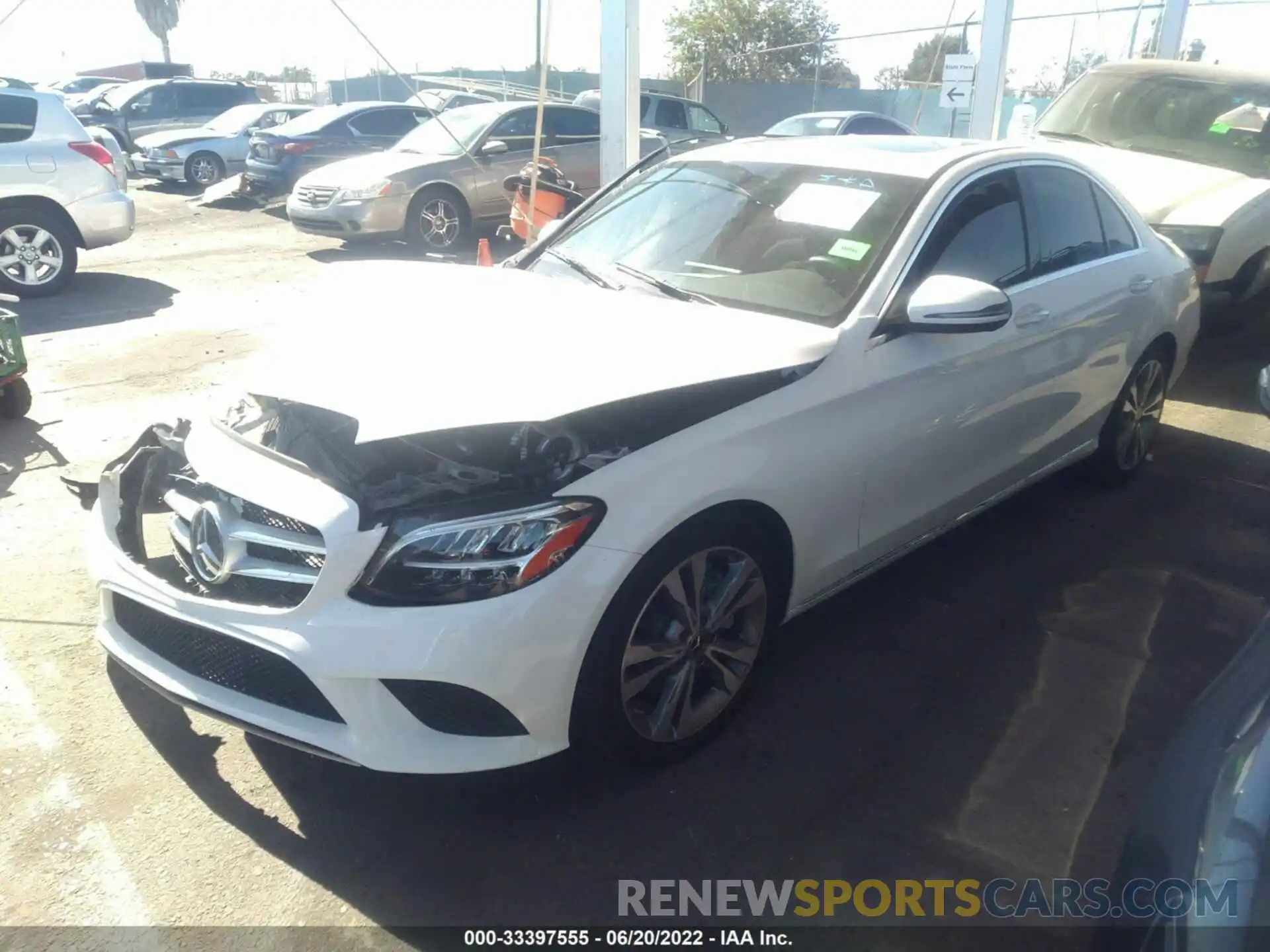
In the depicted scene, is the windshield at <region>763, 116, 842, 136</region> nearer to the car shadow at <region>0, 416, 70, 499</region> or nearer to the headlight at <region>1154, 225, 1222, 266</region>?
the headlight at <region>1154, 225, 1222, 266</region>

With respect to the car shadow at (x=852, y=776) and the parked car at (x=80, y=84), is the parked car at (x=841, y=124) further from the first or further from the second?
the parked car at (x=80, y=84)

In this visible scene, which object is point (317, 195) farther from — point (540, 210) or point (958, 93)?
point (958, 93)

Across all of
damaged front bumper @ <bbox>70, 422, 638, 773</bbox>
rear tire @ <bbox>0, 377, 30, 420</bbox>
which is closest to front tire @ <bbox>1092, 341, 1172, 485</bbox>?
damaged front bumper @ <bbox>70, 422, 638, 773</bbox>

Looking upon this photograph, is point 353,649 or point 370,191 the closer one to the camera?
point 353,649

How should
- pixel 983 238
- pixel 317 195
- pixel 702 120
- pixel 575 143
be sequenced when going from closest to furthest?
1. pixel 983 238
2. pixel 317 195
3. pixel 575 143
4. pixel 702 120

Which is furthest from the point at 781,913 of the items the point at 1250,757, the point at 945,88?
the point at 945,88

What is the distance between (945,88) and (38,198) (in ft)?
31.0

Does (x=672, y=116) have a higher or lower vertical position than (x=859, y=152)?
lower

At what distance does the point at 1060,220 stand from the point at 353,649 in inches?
132

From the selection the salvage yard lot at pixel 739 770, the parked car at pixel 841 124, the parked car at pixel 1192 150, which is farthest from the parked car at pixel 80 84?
the salvage yard lot at pixel 739 770

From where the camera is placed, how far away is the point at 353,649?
2.38 metres

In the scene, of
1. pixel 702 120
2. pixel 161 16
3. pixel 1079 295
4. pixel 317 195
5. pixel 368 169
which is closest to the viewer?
pixel 1079 295

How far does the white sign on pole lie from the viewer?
11.5 m

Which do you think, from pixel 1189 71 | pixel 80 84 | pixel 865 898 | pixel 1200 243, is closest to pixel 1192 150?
pixel 1189 71
